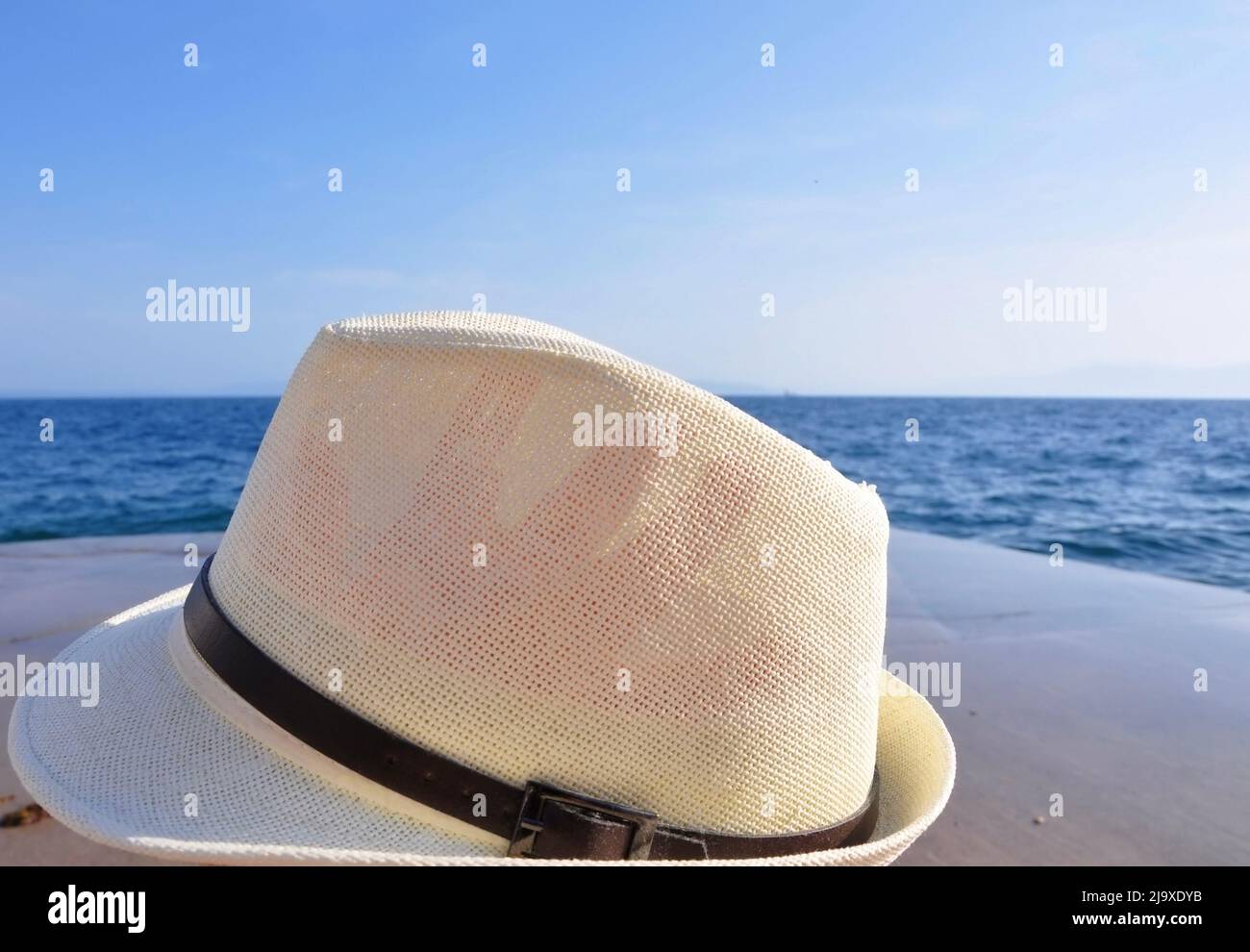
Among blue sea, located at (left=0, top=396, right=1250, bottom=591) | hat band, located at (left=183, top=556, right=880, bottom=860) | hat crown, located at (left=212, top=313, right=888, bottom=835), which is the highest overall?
hat crown, located at (left=212, top=313, right=888, bottom=835)

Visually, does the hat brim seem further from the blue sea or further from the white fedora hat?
the blue sea

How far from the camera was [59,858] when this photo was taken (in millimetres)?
2121

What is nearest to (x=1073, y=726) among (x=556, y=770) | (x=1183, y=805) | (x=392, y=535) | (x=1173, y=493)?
(x=1183, y=805)

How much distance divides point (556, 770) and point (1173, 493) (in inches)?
495

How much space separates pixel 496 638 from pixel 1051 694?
9.83 feet

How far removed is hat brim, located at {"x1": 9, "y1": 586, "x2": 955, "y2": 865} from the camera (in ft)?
3.51

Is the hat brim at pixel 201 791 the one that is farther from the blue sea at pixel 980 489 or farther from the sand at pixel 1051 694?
the blue sea at pixel 980 489

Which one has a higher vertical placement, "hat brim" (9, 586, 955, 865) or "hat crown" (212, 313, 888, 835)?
"hat crown" (212, 313, 888, 835)

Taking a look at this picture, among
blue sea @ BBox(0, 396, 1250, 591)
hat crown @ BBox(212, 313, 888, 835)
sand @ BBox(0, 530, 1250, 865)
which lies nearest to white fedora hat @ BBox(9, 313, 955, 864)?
hat crown @ BBox(212, 313, 888, 835)

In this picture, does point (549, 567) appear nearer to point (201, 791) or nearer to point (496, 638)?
point (496, 638)

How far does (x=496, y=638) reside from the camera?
1153 mm

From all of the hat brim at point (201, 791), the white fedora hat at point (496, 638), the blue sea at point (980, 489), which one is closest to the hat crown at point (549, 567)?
the white fedora hat at point (496, 638)
